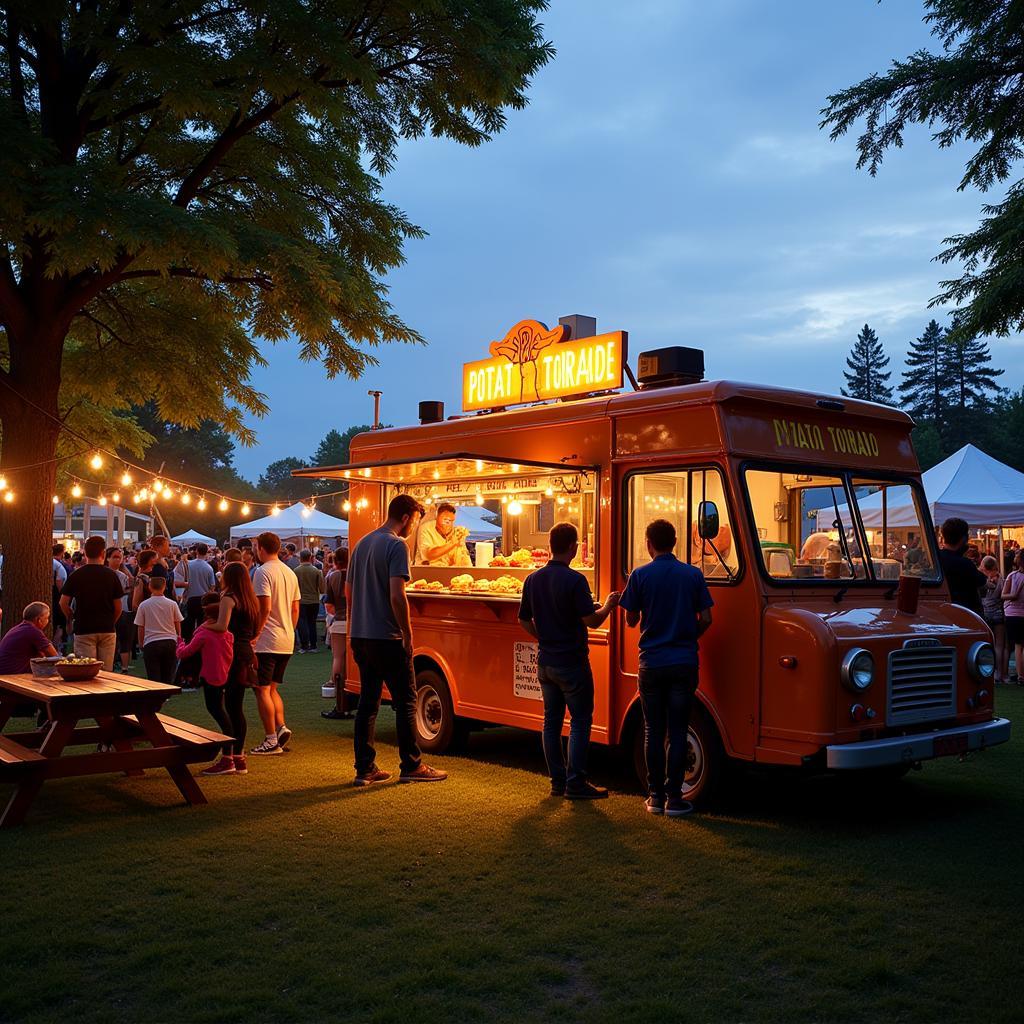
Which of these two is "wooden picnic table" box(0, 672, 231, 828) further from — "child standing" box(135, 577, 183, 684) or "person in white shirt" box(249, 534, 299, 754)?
"child standing" box(135, 577, 183, 684)

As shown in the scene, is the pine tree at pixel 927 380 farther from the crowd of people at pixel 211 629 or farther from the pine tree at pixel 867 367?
the crowd of people at pixel 211 629

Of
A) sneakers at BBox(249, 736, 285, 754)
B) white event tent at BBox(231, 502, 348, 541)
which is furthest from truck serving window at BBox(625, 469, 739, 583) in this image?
white event tent at BBox(231, 502, 348, 541)

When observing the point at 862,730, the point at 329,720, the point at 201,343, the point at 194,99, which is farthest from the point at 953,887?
the point at 201,343

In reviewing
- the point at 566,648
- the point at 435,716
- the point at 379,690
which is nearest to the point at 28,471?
the point at 435,716

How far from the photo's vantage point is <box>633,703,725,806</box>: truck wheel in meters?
7.14

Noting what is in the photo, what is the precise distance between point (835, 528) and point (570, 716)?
7.80 feet

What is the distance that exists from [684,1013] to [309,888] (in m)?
2.33

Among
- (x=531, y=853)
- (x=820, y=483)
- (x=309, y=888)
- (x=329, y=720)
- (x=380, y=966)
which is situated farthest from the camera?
(x=329, y=720)

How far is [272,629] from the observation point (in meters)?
9.18

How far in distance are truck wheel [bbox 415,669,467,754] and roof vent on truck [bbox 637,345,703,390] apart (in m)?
3.41

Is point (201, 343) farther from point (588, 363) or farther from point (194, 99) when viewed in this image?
point (588, 363)

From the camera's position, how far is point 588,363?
903 centimetres

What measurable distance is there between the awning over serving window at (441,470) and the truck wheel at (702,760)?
214 centimetres

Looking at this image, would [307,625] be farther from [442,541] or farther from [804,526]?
[804,526]
